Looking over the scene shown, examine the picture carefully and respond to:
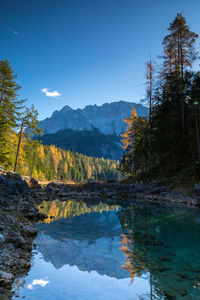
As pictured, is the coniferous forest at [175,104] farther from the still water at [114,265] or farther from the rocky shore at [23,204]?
the still water at [114,265]

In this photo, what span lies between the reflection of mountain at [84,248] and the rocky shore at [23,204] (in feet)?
2.20

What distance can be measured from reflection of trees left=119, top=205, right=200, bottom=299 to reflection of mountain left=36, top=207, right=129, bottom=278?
0.33 m

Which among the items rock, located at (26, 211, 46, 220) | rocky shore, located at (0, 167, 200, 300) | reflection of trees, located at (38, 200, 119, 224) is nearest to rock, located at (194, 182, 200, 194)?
rocky shore, located at (0, 167, 200, 300)

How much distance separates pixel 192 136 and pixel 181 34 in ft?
43.0

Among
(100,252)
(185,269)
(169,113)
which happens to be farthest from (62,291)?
(169,113)

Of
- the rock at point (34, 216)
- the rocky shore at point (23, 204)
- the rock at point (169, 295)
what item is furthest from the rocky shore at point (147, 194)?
the rock at point (169, 295)

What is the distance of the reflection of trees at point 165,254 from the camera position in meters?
3.73

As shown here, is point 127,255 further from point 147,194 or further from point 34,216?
point 147,194

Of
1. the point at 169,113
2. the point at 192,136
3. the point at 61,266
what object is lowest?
the point at 61,266

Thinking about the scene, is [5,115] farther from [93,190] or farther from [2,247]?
[2,247]

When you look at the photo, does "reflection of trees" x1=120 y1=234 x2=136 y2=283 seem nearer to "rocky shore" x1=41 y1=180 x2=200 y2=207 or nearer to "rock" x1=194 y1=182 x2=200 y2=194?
"rocky shore" x1=41 y1=180 x2=200 y2=207

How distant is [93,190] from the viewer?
29781 millimetres

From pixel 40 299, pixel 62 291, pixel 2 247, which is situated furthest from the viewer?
pixel 2 247

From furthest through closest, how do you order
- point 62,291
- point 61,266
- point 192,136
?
point 192,136
point 61,266
point 62,291
